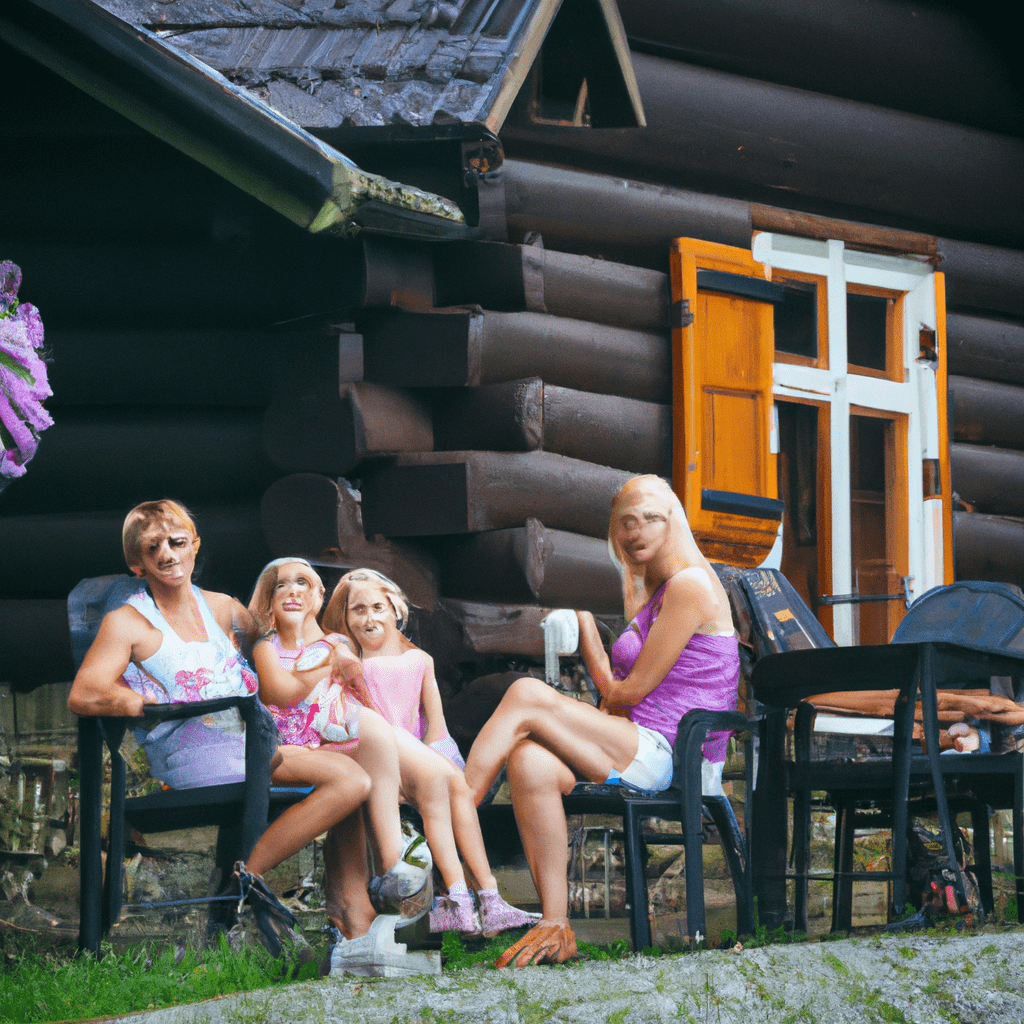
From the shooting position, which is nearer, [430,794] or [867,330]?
[430,794]

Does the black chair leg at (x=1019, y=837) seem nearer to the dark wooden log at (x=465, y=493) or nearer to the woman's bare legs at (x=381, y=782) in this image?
the dark wooden log at (x=465, y=493)

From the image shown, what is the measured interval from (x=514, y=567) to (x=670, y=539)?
744mm

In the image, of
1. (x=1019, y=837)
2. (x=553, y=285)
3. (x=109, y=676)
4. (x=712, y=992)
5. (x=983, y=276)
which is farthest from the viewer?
(x=983, y=276)

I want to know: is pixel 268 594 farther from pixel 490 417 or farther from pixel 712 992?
pixel 712 992

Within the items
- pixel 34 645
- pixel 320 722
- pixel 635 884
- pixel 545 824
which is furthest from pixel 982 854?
pixel 34 645

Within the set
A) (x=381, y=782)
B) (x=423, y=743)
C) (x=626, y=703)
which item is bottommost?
(x=381, y=782)

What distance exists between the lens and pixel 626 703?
14.8 ft

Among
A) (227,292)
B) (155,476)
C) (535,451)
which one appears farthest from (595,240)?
(155,476)

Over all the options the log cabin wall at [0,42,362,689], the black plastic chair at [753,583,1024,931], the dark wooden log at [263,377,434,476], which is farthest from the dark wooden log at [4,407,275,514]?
the black plastic chair at [753,583,1024,931]

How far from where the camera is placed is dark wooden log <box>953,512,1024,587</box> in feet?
23.8

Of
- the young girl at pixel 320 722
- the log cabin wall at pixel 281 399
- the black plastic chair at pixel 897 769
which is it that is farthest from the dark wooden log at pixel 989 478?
the young girl at pixel 320 722

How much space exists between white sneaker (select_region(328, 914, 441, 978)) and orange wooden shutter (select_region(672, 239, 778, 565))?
247 centimetres

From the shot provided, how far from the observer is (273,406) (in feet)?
16.8

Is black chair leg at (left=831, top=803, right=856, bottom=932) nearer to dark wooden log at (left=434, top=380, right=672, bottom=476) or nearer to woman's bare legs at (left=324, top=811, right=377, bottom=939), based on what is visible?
woman's bare legs at (left=324, top=811, right=377, bottom=939)
